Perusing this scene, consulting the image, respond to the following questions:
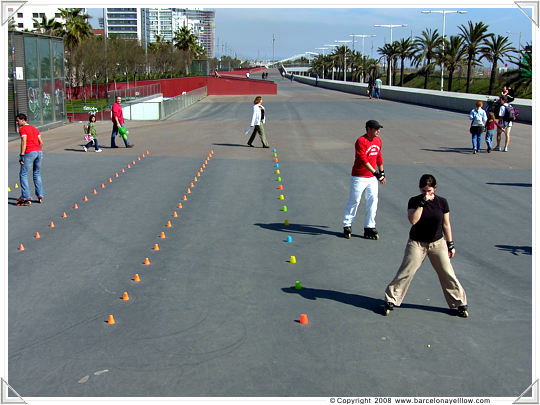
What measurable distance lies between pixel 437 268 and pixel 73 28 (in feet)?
195

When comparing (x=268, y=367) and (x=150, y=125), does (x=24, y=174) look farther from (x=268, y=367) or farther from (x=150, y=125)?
(x=150, y=125)

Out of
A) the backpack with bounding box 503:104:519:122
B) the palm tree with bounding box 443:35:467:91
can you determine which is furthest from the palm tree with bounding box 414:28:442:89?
the backpack with bounding box 503:104:519:122

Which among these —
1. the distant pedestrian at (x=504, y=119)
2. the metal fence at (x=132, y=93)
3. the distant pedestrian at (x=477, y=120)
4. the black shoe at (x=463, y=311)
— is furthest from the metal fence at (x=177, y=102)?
the black shoe at (x=463, y=311)

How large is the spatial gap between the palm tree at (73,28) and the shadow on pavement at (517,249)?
55.4 m

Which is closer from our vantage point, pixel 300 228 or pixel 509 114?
pixel 300 228

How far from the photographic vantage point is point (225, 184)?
567 inches

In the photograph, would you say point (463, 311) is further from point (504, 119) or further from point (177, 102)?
point (177, 102)

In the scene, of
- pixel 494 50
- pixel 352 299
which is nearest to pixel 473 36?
pixel 494 50

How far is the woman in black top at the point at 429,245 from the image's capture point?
6.36 metres

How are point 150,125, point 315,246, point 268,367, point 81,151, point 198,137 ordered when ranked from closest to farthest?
point 268,367 → point 315,246 → point 81,151 → point 198,137 → point 150,125

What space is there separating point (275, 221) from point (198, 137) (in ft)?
44.8

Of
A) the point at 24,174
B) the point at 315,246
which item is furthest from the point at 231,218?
the point at 24,174

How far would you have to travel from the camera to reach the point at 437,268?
257 inches

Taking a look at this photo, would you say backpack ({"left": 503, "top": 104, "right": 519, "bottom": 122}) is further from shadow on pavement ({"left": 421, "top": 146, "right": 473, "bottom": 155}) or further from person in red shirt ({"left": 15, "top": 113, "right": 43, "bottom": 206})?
person in red shirt ({"left": 15, "top": 113, "right": 43, "bottom": 206})
